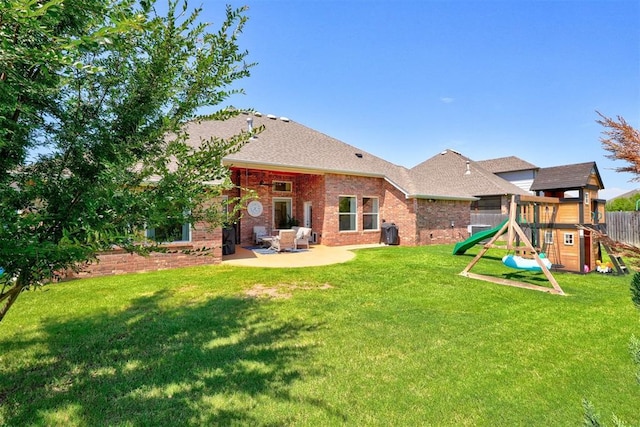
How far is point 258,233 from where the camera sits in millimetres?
15352

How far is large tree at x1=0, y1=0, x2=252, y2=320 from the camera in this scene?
6.31 feet

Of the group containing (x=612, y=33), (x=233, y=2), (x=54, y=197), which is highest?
(x=612, y=33)

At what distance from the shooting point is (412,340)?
4301 millimetres

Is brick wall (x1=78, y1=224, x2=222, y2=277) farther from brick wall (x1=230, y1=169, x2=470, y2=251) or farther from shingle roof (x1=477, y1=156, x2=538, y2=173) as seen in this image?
shingle roof (x1=477, y1=156, x2=538, y2=173)

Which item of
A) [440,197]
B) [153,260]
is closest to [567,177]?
[440,197]

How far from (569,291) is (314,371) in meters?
7.14

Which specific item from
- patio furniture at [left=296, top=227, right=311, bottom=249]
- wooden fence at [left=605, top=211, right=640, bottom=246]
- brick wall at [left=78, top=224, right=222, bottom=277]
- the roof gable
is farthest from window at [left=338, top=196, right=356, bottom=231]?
wooden fence at [left=605, top=211, right=640, bottom=246]

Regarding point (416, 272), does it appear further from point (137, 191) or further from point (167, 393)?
point (137, 191)

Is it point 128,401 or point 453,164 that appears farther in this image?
point 453,164

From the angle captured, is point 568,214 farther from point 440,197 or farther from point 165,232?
point 165,232

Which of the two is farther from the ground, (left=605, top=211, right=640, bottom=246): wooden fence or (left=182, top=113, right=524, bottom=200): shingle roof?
(left=182, top=113, right=524, bottom=200): shingle roof

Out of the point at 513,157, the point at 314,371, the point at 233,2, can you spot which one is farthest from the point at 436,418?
the point at 513,157

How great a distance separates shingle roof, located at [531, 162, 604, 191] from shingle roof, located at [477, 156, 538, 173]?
71.1ft

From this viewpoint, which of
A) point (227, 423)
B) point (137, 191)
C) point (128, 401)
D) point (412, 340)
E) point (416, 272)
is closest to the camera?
point (137, 191)
